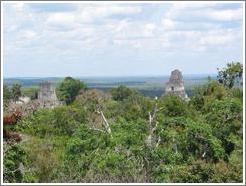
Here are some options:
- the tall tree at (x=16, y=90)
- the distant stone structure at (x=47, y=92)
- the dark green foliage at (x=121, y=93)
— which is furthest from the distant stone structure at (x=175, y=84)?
the tall tree at (x=16, y=90)

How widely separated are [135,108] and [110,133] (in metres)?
12.7

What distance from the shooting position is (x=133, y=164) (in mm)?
11773

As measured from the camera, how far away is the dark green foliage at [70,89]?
48991 mm

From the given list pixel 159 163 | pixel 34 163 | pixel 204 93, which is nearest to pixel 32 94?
pixel 204 93

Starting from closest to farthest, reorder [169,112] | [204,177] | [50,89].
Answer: [204,177]
[169,112]
[50,89]

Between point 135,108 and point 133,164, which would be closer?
point 133,164

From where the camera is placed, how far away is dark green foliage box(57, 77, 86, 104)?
161 feet

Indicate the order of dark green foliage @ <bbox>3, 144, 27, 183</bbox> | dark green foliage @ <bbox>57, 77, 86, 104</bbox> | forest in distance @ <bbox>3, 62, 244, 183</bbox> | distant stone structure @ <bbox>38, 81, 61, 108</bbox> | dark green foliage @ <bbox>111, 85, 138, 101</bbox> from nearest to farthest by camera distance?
forest in distance @ <bbox>3, 62, 244, 183</bbox> < dark green foliage @ <bbox>3, 144, 27, 183</bbox> < distant stone structure @ <bbox>38, 81, 61, 108</bbox> < dark green foliage @ <bbox>111, 85, 138, 101</bbox> < dark green foliage @ <bbox>57, 77, 86, 104</bbox>

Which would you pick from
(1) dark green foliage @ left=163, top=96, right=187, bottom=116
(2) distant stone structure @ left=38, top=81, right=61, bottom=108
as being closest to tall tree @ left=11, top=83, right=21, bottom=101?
(2) distant stone structure @ left=38, top=81, right=61, bottom=108

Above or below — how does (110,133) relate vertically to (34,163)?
above

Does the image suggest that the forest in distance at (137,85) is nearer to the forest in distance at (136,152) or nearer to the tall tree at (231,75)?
the tall tree at (231,75)

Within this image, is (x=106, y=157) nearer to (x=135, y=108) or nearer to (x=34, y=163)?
(x=34, y=163)

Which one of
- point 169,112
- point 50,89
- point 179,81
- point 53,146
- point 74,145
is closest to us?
point 74,145

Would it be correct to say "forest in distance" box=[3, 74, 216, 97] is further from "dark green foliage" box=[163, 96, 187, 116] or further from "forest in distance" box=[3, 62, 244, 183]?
"forest in distance" box=[3, 62, 244, 183]
